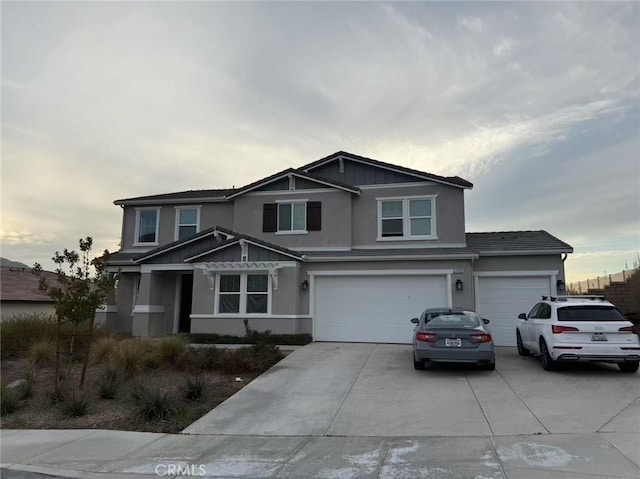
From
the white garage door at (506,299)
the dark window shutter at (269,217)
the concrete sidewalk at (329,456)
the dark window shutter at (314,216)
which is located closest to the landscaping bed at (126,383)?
the concrete sidewalk at (329,456)

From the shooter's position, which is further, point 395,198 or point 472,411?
point 395,198

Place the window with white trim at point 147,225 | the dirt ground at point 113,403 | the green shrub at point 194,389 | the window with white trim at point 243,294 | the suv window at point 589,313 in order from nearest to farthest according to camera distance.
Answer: the dirt ground at point 113,403, the green shrub at point 194,389, the suv window at point 589,313, the window with white trim at point 243,294, the window with white trim at point 147,225

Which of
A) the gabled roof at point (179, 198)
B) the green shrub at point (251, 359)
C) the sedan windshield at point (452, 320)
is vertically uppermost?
the gabled roof at point (179, 198)

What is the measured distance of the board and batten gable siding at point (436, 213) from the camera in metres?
17.7

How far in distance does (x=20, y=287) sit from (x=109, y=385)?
23.3 metres

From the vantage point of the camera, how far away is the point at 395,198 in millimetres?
18391

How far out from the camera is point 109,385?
10055 millimetres

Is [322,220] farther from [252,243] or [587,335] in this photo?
[587,335]

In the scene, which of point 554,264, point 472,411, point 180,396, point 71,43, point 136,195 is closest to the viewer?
point 472,411

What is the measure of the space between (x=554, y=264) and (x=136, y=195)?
18.0 m

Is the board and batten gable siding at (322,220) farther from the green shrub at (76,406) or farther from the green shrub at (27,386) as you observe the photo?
the green shrub at (76,406)

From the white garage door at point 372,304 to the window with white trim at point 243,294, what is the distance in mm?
1906

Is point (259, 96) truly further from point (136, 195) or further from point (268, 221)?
point (136, 195)

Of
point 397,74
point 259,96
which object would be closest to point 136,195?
point 259,96
